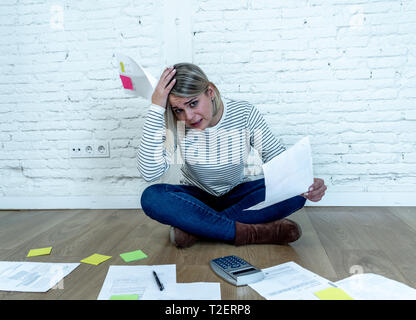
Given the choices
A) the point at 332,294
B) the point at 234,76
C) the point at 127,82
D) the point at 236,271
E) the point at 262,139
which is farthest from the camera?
the point at 234,76

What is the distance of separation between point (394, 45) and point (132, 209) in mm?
1863

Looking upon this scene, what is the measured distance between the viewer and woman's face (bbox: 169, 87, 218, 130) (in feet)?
4.56

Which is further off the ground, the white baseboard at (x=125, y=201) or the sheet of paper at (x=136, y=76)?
the sheet of paper at (x=136, y=76)

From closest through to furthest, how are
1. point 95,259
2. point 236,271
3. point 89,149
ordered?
point 236,271 → point 95,259 → point 89,149

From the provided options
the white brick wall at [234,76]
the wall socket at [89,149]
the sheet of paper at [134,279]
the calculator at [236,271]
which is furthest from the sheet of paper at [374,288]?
the wall socket at [89,149]

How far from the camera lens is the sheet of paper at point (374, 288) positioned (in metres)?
0.96

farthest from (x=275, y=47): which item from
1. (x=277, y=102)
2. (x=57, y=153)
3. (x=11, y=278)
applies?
(x=11, y=278)

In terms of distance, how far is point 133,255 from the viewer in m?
1.38

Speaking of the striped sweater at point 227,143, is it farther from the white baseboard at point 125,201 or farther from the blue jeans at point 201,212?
the white baseboard at point 125,201

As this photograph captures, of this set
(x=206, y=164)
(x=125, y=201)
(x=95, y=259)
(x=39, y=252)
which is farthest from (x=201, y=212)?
(x=125, y=201)

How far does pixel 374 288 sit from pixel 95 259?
998 millimetres

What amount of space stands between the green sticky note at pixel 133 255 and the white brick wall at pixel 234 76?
2.69 feet

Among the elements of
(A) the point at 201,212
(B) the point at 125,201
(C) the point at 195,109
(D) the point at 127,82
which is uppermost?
(D) the point at 127,82

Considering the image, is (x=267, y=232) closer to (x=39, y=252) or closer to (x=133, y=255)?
(x=133, y=255)
